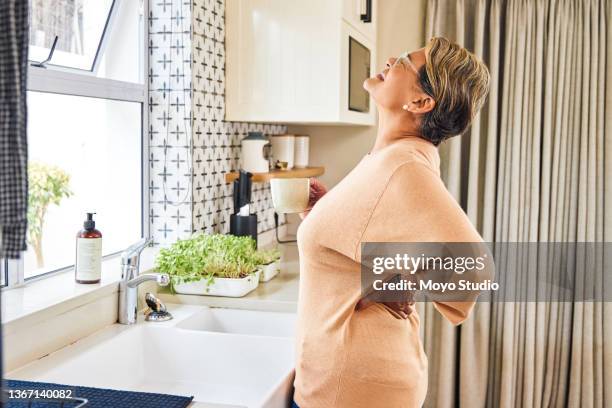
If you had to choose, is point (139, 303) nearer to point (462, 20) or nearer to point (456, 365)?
point (456, 365)

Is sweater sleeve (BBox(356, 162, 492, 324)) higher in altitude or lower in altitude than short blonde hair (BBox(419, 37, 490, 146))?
lower

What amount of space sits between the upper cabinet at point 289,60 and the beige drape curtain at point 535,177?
0.71 metres

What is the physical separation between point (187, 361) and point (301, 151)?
1596 mm

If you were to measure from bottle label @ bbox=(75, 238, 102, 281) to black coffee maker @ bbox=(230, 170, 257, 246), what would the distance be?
2.60 ft

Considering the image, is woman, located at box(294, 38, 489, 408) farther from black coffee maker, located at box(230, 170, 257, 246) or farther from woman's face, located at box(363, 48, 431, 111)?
black coffee maker, located at box(230, 170, 257, 246)

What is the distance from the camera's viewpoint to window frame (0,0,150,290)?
2006 mm

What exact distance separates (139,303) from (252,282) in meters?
0.38

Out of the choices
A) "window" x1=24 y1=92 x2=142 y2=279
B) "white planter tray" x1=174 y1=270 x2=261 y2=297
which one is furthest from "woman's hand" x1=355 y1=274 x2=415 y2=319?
"window" x1=24 y1=92 x2=142 y2=279

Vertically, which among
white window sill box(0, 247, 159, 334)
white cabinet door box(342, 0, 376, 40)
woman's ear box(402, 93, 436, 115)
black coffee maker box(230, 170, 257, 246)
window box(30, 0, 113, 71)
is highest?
white cabinet door box(342, 0, 376, 40)

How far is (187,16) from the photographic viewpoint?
2.56m

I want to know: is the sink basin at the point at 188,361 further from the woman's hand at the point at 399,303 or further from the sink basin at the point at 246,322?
the woman's hand at the point at 399,303

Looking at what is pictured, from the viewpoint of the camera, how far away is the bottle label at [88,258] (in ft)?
6.64

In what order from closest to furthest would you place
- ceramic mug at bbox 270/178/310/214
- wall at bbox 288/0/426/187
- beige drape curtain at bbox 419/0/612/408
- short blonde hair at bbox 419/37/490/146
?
short blonde hair at bbox 419/37/490/146, ceramic mug at bbox 270/178/310/214, beige drape curtain at bbox 419/0/612/408, wall at bbox 288/0/426/187

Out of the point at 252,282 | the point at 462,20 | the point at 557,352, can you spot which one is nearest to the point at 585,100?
the point at 462,20
